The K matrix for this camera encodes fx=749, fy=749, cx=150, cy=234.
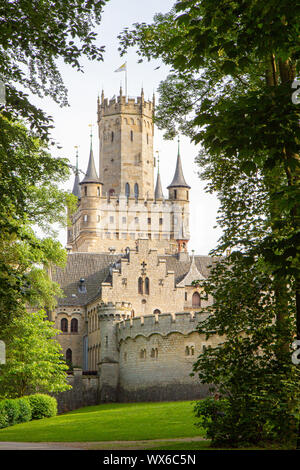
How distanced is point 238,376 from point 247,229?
4.16 m

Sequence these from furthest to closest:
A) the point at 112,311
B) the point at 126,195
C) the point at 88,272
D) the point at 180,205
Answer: the point at 126,195, the point at 180,205, the point at 88,272, the point at 112,311

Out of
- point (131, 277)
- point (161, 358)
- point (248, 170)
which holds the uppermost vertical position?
point (131, 277)

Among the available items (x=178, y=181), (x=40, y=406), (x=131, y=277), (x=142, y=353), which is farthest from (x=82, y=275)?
(x=178, y=181)

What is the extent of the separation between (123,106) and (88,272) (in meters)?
47.1

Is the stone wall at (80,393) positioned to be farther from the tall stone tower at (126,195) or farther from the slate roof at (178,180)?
the slate roof at (178,180)

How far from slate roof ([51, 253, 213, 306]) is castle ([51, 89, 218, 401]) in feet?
0.36

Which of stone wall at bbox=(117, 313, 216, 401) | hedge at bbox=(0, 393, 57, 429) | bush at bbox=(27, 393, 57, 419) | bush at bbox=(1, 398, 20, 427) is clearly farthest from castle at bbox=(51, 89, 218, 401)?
bush at bbox=(1, 398, 20, 427)

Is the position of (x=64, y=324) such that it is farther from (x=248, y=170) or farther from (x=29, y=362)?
(x=248, y=170)

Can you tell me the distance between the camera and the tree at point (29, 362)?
42.9 m

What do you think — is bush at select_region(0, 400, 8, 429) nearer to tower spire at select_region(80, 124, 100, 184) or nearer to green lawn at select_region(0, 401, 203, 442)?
green lawn at select_region(0, 401, 203, 442)

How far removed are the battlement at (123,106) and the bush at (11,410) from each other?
84.4 meters

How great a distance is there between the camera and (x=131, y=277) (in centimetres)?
7038

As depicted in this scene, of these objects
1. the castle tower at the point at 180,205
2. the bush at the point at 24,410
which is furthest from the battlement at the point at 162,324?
the castle tower at the point at 180,205

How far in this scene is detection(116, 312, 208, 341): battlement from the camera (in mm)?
54031
